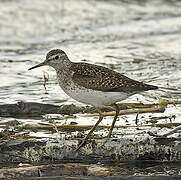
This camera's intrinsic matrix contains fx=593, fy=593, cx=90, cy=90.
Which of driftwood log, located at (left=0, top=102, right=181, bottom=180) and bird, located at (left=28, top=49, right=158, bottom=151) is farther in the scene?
bird, located at (left=28, top=49, right=158, bottom=151)

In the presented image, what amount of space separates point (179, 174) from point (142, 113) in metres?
2.49

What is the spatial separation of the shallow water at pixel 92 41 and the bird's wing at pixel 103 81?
2.44ft

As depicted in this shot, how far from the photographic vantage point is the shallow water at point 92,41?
9445mm

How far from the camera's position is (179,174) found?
222 inches

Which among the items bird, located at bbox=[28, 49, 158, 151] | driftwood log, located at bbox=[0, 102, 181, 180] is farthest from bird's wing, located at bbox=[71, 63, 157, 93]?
driftwood log, located at bbox=[0, 102, 181, 180]

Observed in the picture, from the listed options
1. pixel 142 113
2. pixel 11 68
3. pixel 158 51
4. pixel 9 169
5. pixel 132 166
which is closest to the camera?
pixel 9 169

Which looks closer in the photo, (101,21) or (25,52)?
(25,52)

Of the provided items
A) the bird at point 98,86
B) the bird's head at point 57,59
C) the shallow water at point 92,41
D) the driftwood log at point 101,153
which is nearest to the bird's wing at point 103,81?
the bird at point 98,86

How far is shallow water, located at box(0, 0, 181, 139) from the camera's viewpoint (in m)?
9.45

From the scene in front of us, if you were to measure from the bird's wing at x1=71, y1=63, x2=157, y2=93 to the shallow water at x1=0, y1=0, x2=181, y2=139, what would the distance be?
75 cm

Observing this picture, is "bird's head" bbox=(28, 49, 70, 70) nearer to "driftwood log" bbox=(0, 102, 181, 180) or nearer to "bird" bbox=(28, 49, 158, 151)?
"bird" bbox=(28, 49, 158, 151)

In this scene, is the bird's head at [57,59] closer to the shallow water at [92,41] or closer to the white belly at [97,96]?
the white belly at [97,96]

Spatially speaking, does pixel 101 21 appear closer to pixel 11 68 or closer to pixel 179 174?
pixel 11 68

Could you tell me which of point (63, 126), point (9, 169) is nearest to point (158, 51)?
point (63, 126)
